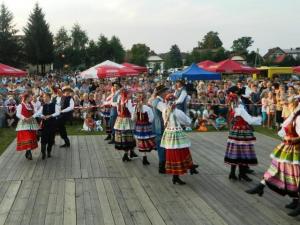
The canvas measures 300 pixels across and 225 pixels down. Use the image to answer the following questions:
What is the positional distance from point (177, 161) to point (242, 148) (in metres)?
1.18

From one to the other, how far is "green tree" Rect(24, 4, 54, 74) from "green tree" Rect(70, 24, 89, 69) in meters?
4.23

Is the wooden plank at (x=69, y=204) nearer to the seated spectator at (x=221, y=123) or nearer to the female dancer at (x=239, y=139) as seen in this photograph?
the female dancer at (x=239, y=139)

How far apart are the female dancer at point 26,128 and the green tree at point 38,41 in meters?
58.5

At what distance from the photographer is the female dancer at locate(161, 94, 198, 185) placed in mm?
7441

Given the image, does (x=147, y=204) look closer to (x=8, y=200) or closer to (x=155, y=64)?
(x=8, y=200)

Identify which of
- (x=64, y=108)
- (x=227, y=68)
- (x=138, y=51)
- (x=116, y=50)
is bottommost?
(x=64, y=108)

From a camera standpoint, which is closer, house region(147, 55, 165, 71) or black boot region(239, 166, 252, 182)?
black boot region(239, 166, 252, 182)

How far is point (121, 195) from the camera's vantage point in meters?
7.03

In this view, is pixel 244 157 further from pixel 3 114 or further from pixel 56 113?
pixel 3 114

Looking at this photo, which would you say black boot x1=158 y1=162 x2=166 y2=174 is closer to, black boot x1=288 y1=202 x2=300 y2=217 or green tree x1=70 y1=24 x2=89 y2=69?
black boot x1=288 y1=202 x2=300 y2=217

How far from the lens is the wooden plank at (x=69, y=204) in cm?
587

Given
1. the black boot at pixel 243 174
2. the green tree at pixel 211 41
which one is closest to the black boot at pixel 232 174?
the black boot at pixel 243 174

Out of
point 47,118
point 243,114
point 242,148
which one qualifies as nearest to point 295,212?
point 242,148

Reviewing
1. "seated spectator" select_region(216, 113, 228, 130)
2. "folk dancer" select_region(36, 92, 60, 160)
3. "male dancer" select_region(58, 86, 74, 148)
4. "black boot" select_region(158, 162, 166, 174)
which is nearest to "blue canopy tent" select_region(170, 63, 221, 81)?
"seated spectator" select_region(216, 113, 228, 130)
